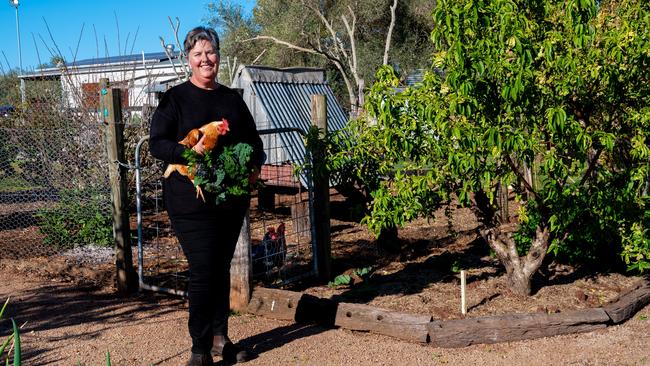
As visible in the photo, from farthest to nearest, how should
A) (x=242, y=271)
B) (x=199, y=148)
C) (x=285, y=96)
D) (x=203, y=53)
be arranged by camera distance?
(x=285, y=96)
(x=242, y=271)
(x=203, y=53)
(x=199, y=148)

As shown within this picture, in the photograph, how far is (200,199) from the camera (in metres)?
4.43

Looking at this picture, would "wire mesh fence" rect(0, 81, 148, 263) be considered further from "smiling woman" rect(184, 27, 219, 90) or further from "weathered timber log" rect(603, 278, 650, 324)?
"weathered timber log" rect(603, 278, 650, 324)

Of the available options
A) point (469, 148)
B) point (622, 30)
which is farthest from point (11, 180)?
point (622, 30)

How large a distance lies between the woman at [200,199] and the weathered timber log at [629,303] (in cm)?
293

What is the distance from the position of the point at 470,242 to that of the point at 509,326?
3.16 metres

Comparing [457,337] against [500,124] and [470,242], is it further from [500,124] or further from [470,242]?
[470,242]

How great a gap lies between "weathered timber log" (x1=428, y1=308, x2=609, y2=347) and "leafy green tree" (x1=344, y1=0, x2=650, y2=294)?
788 mm

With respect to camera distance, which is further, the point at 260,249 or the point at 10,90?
the point at 10,90

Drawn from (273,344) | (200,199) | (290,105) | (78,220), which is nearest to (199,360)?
(273,344)

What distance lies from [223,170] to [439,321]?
6.47ft

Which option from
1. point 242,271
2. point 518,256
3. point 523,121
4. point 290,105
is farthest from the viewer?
point 290,105

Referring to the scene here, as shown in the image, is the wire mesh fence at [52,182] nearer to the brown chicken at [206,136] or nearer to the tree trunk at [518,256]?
the brown chicken at [206,136]

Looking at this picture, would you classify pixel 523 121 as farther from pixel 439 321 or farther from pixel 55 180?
pixel 55 180

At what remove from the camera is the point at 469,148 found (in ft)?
17.0
